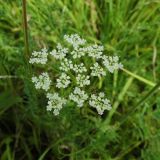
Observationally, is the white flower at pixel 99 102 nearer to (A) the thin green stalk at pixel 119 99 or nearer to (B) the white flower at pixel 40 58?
(B) the white flower at pixel 40 58

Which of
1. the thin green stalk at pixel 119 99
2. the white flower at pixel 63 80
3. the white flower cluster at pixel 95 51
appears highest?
the white flower cluster at pixel 95 51

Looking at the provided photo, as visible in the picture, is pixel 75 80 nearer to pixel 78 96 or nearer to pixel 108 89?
pixel 78 96

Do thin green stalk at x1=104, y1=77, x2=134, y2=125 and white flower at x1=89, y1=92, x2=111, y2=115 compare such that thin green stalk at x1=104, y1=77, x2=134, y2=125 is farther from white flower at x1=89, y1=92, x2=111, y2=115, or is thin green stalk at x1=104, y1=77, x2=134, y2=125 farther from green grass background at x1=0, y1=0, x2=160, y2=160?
white flower at x1=89, y1=92, x2=111, y2=115

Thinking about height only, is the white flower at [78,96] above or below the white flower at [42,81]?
below

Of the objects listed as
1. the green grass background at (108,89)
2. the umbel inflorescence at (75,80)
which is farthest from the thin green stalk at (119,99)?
the umbel inflorescence at (75,80)

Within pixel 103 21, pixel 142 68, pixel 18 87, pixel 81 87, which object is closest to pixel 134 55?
pixel 142 68

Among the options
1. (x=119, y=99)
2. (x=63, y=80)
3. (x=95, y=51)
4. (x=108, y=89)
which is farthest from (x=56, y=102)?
(x=119, y=99)

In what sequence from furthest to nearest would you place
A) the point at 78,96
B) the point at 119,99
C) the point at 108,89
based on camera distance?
the point at 119,99 → the point at 108,89 → the point at 78,96

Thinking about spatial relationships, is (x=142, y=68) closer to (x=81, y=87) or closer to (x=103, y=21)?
(x=103, y=21)
